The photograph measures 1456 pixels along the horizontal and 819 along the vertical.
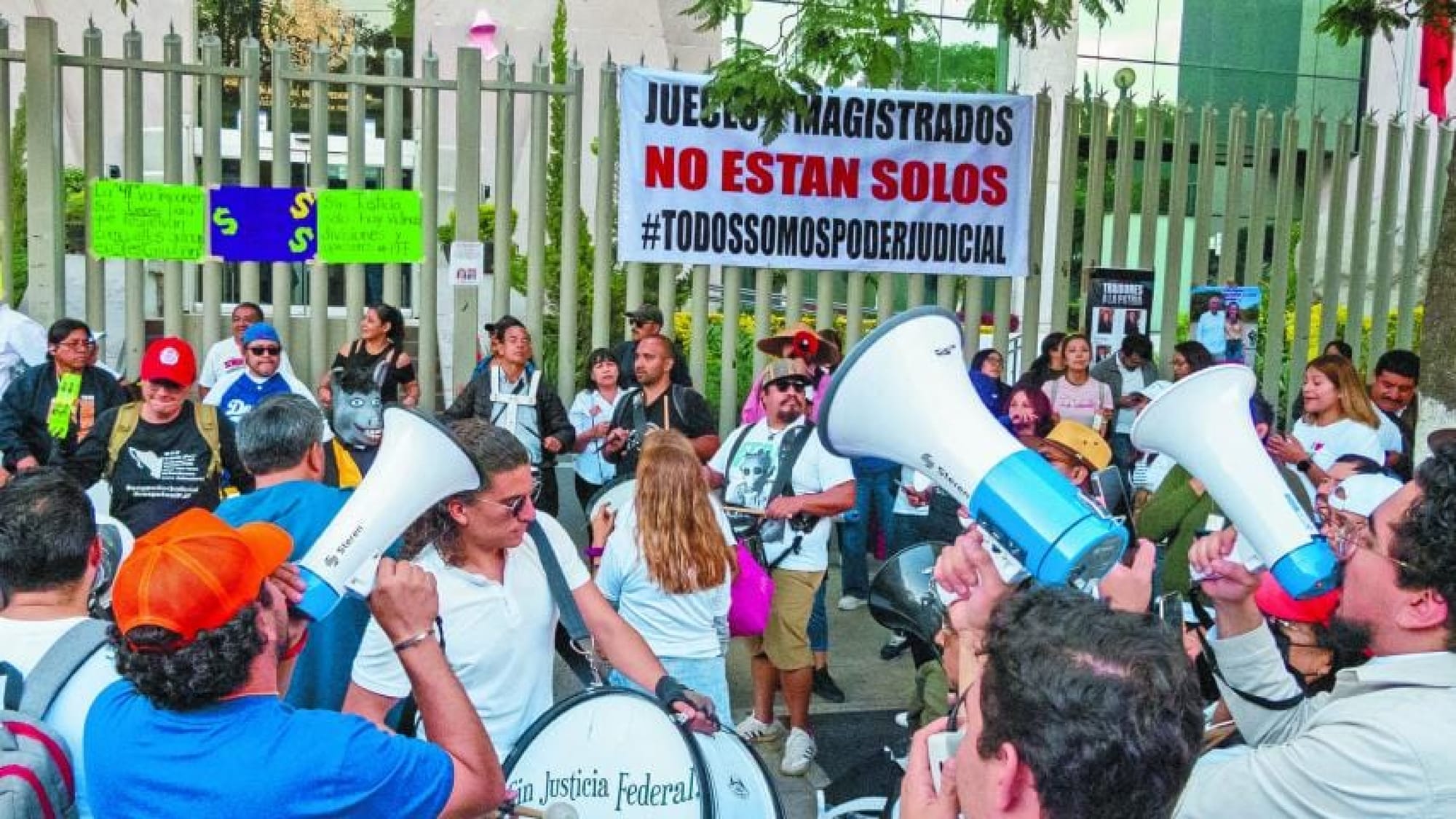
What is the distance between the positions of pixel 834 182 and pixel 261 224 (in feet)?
12.1

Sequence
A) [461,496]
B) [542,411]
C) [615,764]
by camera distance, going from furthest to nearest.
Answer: [542,411] < [461,496] < [615,764]

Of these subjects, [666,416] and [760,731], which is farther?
[666,416]

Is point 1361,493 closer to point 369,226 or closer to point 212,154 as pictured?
point 369,226

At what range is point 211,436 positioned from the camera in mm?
5770

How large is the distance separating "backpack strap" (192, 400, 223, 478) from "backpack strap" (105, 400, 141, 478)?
0.76 feet

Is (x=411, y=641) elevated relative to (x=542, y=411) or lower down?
elevated

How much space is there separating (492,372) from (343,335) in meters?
1.82

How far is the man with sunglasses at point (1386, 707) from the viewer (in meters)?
2.02

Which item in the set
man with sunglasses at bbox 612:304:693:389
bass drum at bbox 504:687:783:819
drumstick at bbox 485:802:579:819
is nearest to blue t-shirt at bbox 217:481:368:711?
bass drum at bbox 504:687:783:819

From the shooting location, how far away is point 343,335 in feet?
29.7

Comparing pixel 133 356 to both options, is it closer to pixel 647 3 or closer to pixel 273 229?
pixel 273 229

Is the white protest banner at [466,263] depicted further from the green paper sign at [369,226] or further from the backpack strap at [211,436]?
the backpack strap at [211,436]

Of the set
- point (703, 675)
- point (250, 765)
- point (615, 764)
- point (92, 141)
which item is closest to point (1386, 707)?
point (615, 764)

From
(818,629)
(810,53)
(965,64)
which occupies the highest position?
(965,64)
